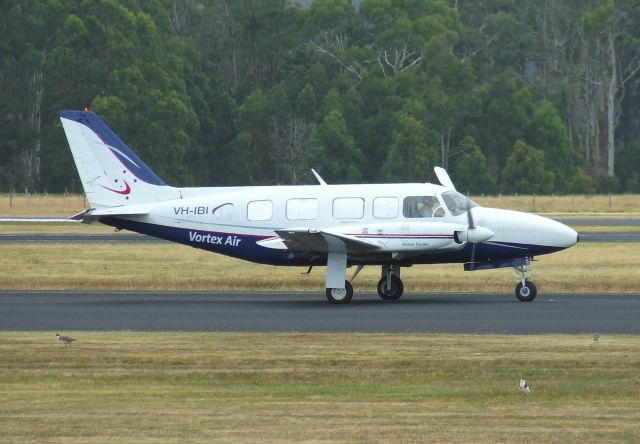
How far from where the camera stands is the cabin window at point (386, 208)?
2591cm

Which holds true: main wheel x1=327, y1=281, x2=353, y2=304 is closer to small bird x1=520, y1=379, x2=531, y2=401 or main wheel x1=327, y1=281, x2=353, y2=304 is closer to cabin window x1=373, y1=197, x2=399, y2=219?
cabin window x1=373, y1=197, x2=399, y2=219

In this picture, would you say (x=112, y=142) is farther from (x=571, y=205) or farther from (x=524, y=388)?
(x=571, y=205)

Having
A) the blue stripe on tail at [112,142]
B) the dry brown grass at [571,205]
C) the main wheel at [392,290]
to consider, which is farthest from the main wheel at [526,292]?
the dry brown grass at [571,205]

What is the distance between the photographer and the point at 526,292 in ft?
84.3

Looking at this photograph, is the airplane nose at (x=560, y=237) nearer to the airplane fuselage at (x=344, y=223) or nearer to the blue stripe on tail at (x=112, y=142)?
the airplane fuselage at (x=344, y=223)

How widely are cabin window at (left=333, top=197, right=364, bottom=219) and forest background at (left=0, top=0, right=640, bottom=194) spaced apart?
Answer: 54982mm

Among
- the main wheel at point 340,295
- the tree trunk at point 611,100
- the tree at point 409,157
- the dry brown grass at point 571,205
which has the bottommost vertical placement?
the main wheel at point 340,295

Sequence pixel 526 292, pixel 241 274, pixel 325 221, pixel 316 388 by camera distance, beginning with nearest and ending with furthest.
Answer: pixel 316 388 < pixel 526 292 < pixel 325 221 < pixel 241 274

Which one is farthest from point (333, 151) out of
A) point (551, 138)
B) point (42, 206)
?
point (42, 206)

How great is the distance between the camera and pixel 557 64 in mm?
104688

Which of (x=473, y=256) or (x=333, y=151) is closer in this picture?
(x=473, y=256)

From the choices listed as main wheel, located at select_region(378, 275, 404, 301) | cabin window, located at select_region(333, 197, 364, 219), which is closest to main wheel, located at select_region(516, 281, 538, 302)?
main wheel, located at select_region(378, 275, 404, 301)

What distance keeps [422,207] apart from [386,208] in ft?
2.32

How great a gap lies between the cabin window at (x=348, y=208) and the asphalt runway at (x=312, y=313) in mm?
1742
